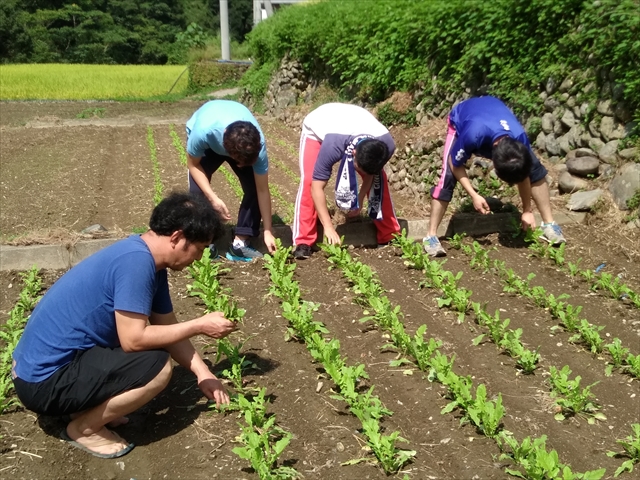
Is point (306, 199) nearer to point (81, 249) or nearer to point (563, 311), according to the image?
point (81, 249)

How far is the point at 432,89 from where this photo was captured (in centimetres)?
902

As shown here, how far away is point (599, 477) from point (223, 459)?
172 cm

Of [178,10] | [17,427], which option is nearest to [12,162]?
[17,427]

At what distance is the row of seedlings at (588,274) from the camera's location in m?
5.04

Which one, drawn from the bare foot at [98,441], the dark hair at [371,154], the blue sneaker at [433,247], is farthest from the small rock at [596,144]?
the bare foot at [98,441]

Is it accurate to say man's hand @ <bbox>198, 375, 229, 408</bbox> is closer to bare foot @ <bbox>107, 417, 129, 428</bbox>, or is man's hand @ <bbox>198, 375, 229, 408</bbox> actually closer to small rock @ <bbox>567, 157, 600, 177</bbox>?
bare foot @ <bbox>107, 417, 129, 428</bbox>

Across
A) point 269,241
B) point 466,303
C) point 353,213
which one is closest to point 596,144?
point 353,213

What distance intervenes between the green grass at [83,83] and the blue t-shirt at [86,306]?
69.2ft

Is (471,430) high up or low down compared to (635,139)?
down

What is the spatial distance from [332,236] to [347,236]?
22.5 inches

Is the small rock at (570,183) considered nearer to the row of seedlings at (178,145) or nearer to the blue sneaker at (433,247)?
the blue sneaker at (433,247)

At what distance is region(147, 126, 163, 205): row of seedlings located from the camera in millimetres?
7737

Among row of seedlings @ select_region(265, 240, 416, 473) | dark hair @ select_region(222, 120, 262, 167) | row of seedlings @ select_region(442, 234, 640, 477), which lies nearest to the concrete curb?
row of seedlings @ select_region(265, 240, 416, 473)

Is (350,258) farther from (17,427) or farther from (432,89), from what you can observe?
(432,89)
